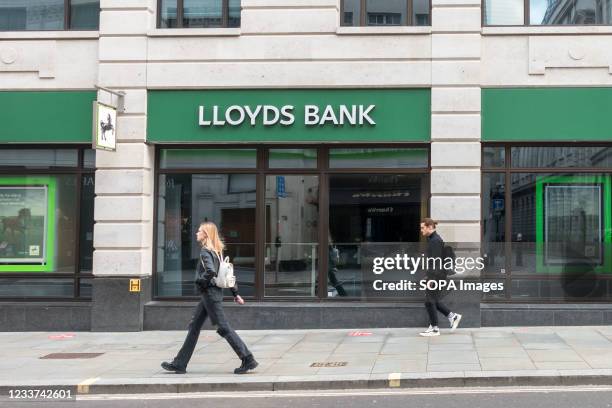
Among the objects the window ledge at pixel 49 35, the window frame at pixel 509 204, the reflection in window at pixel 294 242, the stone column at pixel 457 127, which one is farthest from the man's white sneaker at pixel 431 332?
the window ledge at pixel 49 35

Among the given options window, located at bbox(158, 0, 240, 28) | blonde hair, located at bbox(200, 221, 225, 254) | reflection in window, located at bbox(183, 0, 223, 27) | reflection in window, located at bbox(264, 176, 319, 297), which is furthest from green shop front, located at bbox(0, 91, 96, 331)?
blonde hair, located at bbox(200, 221, 225, 254)

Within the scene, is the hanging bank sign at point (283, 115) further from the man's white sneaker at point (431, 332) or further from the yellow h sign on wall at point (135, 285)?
the man's white sneaker at point (431, 332)

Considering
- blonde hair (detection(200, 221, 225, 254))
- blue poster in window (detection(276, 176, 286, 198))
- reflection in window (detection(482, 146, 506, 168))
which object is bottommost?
blonde hair (detection(200, 221, 225, 254))

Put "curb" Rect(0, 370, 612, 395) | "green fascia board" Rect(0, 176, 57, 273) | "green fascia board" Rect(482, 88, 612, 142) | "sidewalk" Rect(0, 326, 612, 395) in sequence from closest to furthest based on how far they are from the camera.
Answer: "curb" Rect(0, 370, 612, 395), "sidewalk" Rect(0, 326, 612, 395), "green fascia board" Rect(482, 88, 612, 142), "green fascia board" Rect(0, 176, 57, 273)

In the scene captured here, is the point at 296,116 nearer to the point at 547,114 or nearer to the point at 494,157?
the point at 494,157

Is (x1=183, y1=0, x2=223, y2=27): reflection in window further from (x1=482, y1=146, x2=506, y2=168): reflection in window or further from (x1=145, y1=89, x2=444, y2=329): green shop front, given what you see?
(x1=482, y1=146, x2=506, y2=168): reflection in window

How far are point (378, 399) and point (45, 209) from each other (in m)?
8.63

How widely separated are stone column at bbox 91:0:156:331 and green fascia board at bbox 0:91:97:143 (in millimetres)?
570

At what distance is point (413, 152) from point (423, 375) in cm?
546

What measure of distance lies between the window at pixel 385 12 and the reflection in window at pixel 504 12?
3.56 ft

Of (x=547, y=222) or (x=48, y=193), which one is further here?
(x=48, y=193)

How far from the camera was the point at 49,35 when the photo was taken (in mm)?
13531

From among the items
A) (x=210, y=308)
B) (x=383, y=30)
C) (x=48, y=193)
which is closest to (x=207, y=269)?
(x=210, y=308)

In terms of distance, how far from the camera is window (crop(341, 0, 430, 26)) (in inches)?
521
